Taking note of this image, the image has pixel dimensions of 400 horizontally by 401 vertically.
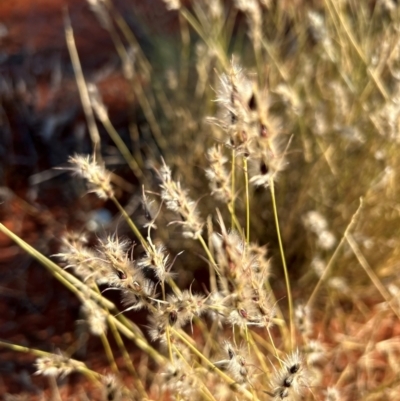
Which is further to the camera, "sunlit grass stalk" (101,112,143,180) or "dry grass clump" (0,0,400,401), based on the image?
"sunlit grass stalk" (101,112,143,180)

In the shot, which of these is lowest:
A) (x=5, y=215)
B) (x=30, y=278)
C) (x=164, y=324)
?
(x=30, y=278)

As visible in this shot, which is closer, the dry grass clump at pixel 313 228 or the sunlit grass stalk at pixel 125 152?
the dry grass clump at pixel 313 228

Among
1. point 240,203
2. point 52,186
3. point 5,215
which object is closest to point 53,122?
point 52,186

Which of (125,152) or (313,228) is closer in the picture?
(313,228)

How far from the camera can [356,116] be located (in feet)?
4.42

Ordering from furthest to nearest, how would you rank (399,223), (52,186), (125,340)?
(52,186)
(125,340)
(399,223)

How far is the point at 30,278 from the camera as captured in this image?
1.69 meters

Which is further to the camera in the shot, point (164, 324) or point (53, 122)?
point (53, 122)

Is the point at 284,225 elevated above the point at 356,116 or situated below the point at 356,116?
below

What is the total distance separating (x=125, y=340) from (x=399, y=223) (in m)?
0.88

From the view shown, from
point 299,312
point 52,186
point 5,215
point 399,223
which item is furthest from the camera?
point 52,186

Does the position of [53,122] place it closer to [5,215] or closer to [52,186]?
[52,186]

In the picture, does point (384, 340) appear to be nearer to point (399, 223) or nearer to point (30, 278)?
point (399, 223)

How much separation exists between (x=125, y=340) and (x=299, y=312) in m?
0.77
